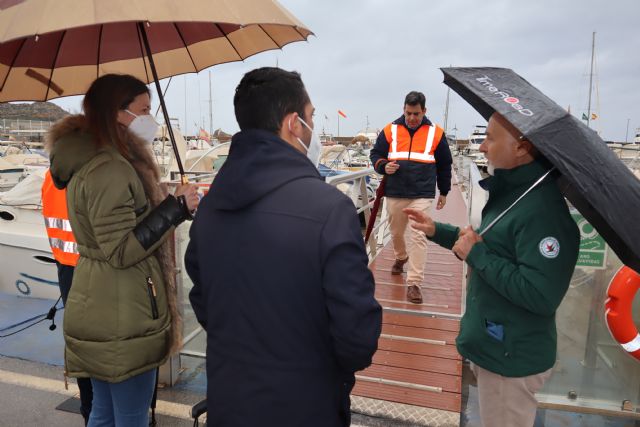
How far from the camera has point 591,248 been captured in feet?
9.80

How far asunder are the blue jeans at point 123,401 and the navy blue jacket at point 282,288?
729 millimetres

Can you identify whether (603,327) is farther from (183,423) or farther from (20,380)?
(20,380)

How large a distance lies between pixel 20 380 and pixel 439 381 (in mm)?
2959

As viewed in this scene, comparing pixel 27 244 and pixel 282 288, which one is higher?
pixel 282 288

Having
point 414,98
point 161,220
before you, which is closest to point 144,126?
point 161,220

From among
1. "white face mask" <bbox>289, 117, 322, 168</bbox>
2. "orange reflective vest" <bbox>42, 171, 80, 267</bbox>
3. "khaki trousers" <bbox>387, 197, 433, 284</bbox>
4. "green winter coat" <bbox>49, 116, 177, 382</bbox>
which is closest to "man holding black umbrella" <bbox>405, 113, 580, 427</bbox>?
"white face mask" <bbox>289, 117, 322, 168</bbox>

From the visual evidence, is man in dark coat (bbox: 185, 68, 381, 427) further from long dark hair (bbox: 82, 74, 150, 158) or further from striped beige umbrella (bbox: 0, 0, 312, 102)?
long dark hair (bbox: 82, 74, 150, 158)

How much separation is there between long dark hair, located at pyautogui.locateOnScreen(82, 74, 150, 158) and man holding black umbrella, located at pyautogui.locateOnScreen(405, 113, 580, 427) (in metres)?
1.53

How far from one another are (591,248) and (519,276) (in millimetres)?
1567

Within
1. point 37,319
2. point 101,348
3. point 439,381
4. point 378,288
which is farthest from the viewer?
point 378,288

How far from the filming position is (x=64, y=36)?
254 cm

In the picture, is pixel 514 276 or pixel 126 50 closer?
pixel 514 276

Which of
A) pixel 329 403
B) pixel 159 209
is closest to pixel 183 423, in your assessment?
pixel 159 209

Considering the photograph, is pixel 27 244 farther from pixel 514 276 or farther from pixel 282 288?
pixel 514 276
